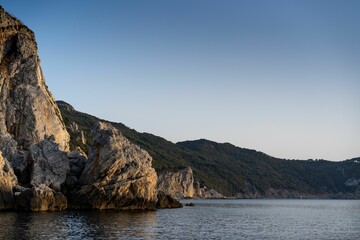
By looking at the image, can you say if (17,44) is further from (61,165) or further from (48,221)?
(48,221)

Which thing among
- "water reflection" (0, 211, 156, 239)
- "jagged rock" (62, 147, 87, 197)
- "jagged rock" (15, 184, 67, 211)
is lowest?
"water reflection" (0, 211, 156, 239)

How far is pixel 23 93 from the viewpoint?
106875mm

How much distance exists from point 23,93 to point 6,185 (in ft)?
117

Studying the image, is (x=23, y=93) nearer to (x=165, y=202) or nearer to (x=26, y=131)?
(x=26, y=131)

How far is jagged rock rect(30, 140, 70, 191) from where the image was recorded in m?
Result: 86.4

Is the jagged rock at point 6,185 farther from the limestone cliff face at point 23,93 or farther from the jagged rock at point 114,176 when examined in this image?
the limestone cliff face at point 23,93

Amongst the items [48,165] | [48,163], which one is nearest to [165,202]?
[48,165]

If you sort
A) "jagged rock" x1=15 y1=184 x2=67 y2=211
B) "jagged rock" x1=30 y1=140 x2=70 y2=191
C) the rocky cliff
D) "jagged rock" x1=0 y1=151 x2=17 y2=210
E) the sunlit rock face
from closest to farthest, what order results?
"jagged rock" x1=0 y1=151 x2=17 y2=210 < "jagged rock" x1=15 y1=184 x2=67 y2=211 < the sunlit rock face < the rocky cliff < "jagged rock" x1=30 y1=140 x2=70 y2=191

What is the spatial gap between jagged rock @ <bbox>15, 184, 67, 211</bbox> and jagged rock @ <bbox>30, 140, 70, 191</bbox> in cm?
429

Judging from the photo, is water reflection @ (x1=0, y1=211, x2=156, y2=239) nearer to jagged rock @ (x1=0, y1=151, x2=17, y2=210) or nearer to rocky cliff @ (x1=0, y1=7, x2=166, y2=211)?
jagged rock @ (x1=0, y1=151, x2=17, y2=210)

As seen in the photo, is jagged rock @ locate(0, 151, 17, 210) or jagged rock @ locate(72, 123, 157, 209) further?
jagged rock @ locate(72, 123, 157, 209)

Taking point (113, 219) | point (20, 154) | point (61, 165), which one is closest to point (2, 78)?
point (20, 154)

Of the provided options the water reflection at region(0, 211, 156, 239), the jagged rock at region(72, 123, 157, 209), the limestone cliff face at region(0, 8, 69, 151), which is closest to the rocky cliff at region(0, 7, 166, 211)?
the jagged rock at region(72, 123, 157, 209)

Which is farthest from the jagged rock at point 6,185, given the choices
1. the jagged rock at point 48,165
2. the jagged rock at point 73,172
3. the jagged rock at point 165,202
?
the jagged rock at point 165,202
